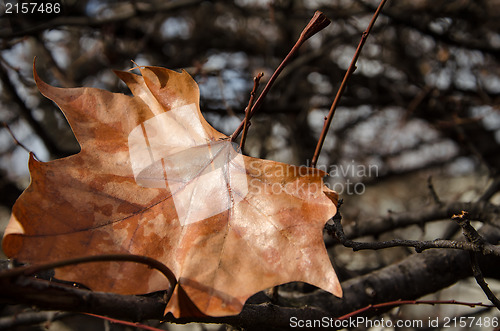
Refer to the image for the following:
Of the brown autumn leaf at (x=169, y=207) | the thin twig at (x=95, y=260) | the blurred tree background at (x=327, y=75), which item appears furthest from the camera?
the blurred tree background at (x=327, y=75)

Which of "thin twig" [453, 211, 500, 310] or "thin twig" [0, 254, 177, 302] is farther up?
"thin twig" [0, 254, 177, 302]

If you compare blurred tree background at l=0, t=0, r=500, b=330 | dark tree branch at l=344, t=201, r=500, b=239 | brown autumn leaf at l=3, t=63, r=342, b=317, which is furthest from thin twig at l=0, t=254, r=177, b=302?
blurred tree background at l=0, t=0, r=500, b=330

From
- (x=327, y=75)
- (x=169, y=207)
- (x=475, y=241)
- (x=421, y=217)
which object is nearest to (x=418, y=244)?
(x=475, y=241)

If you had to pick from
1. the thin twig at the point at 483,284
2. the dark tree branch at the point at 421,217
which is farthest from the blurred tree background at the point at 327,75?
the thin twig at the point at 483,284

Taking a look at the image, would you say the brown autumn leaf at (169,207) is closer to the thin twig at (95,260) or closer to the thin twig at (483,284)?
the thin twig at (95,260)

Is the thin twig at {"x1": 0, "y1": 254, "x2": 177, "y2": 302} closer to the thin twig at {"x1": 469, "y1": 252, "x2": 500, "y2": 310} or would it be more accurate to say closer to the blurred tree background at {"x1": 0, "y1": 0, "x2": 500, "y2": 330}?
the thin twig at {"x1": 469, "y1": 252, "x2": 500, "y2": 310}

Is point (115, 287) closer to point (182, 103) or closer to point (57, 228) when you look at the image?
point (57, 228)

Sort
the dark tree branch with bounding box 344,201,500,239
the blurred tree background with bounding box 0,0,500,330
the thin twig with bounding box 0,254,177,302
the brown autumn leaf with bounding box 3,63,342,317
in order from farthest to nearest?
the blurred tree background with bounding box 0,0,500,330 < the dark tree branch with bounding box 344,201,500,239 < the brown autumn leaf with bounding box 3,63,342,317 < the thin twig with bounding box 0,254,177,302
